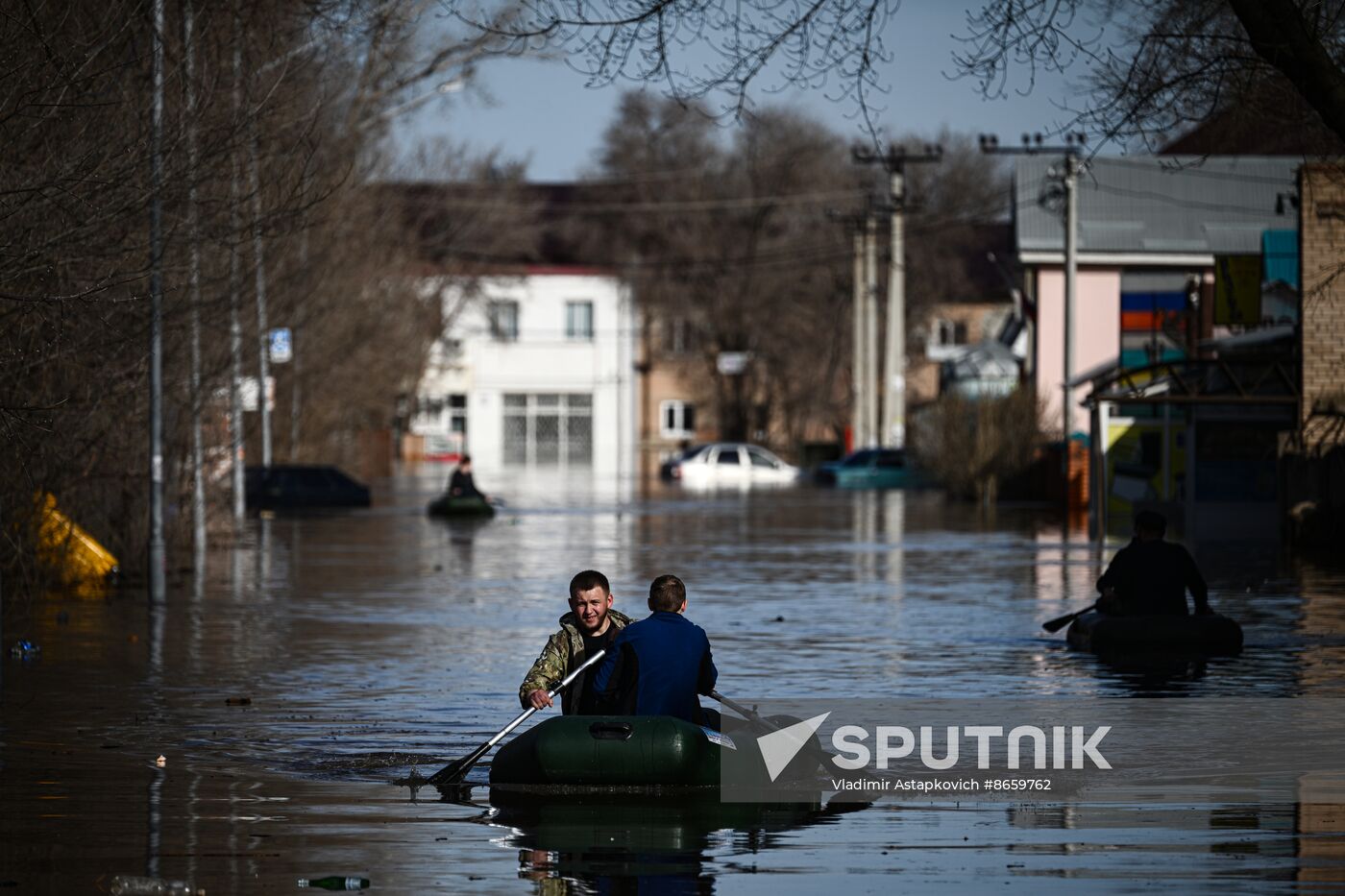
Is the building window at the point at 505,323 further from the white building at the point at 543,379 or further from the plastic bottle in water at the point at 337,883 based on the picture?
the plastic bottle in water at the point at 337,883

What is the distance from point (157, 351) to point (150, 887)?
15.0 metres

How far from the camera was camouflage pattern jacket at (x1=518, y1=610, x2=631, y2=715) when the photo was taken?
11.9 metres

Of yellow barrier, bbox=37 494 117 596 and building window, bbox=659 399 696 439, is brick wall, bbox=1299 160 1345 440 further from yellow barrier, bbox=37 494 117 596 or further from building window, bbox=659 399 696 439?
building window, bbox=659 399 696 439

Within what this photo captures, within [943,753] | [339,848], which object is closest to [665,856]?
[339,848]

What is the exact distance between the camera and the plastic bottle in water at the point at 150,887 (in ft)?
29.4

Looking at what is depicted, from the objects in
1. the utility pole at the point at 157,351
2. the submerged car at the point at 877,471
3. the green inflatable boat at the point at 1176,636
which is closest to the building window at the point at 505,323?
the submerged car at the point at 877,471

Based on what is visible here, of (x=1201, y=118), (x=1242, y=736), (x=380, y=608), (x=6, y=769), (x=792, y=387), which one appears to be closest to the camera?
(x=6, y=769)

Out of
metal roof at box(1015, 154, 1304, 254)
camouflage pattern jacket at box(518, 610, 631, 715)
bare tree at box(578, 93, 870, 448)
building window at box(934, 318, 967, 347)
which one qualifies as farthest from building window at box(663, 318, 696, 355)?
camouflage pattern jacket at box(518, 610, 631, 715)

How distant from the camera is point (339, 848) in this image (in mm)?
10047

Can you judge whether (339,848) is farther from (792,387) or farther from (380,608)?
(792,387)

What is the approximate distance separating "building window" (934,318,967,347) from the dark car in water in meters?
→ 57.5

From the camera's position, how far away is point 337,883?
9.20m

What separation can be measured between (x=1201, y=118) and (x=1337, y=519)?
18.3 metres

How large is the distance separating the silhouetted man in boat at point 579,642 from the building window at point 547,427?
290 ft
